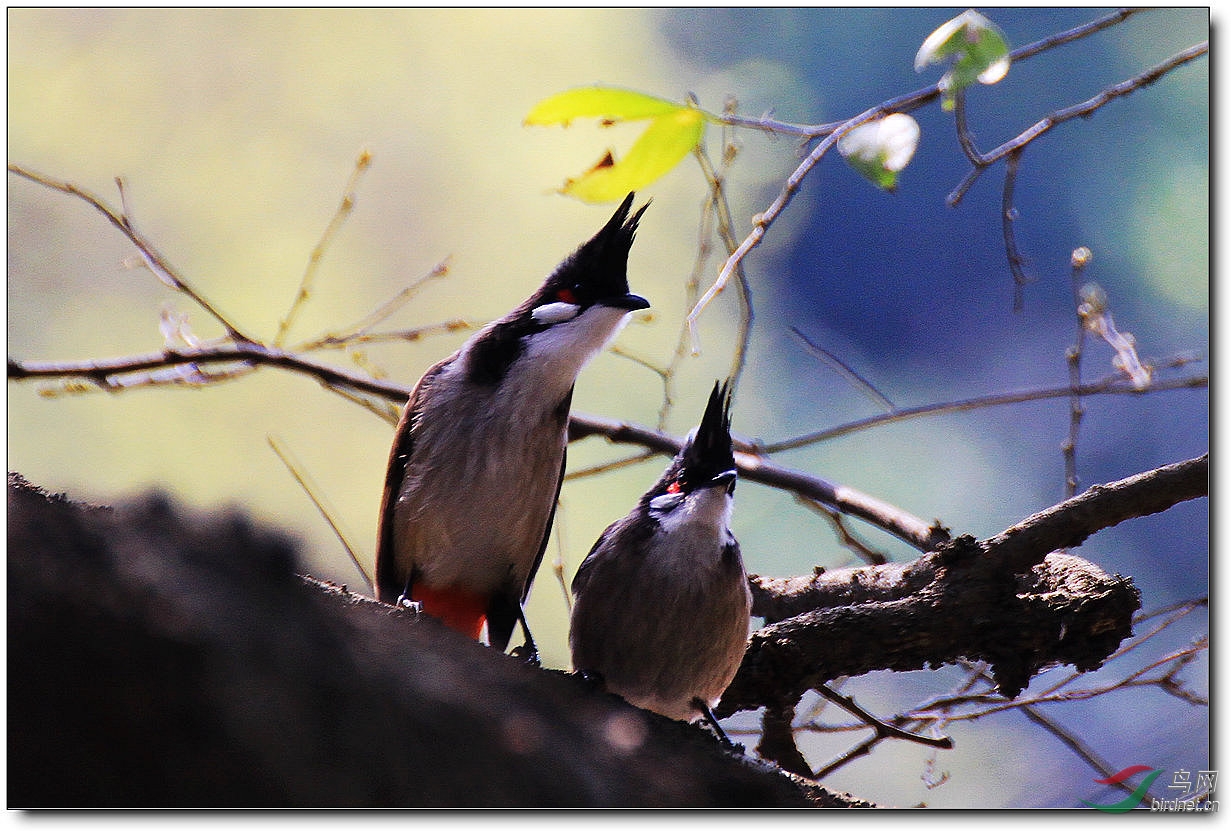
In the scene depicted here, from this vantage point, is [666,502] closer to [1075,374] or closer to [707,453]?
[707,453]

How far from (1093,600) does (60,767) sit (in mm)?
1592

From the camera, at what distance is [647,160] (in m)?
1.52

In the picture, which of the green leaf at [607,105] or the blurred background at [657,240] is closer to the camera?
the green leaf at [607,105]

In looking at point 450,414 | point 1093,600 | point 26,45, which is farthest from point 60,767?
point 26,45

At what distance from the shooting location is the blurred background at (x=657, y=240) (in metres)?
2.40

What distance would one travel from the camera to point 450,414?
2203 millimetres

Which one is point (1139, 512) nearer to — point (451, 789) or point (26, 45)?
point (451, 789)

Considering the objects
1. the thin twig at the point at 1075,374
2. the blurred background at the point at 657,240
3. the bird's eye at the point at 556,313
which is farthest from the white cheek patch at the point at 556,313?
the thin twig at the point at 1075,374

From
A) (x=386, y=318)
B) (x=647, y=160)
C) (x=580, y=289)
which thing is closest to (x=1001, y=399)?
(x=580, y=289)

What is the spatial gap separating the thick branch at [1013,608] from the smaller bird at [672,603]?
0.15 m

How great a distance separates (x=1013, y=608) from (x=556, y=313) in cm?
106

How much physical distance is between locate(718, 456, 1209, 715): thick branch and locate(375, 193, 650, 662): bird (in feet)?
2.02

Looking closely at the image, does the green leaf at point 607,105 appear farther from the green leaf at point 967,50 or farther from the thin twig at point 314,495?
the thin twig at point 314,495

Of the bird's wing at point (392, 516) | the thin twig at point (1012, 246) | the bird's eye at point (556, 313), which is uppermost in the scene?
the thin twig at point (1012, 246)
